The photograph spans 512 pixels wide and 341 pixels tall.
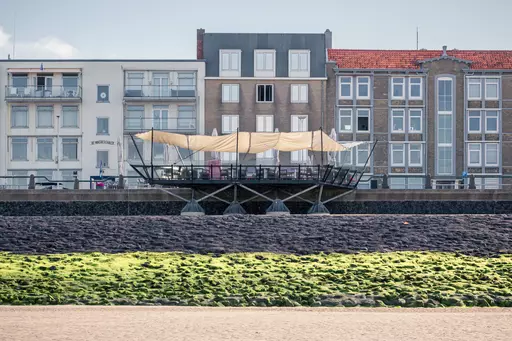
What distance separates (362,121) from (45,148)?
78.3 feet

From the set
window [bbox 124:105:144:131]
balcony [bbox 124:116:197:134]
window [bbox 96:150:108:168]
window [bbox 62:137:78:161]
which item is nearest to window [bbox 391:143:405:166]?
balcony [bbox 124:116:197:134]

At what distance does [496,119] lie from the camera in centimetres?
7525

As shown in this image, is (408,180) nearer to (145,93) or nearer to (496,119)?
(496,119)

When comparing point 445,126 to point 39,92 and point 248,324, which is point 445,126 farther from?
point 248,324

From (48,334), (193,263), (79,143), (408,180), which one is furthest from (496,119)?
(48,334)

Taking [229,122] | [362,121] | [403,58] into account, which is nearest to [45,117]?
[229,122]

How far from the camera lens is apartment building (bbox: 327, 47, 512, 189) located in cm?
7462

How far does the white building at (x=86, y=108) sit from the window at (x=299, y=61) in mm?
6783

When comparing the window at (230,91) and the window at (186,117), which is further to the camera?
the window at (230,91)

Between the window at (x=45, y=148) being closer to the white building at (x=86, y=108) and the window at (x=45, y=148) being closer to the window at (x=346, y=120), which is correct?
the white building at (x=86, y=108)

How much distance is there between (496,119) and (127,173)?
2792 cm

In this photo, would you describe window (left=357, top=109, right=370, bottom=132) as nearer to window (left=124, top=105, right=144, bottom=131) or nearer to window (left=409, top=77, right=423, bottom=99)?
window (left=409, top=77, right=423, bottom=99)

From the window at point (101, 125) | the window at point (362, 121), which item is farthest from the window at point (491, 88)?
the window at point (101, 125)

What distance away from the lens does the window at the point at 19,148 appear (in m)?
74.8
